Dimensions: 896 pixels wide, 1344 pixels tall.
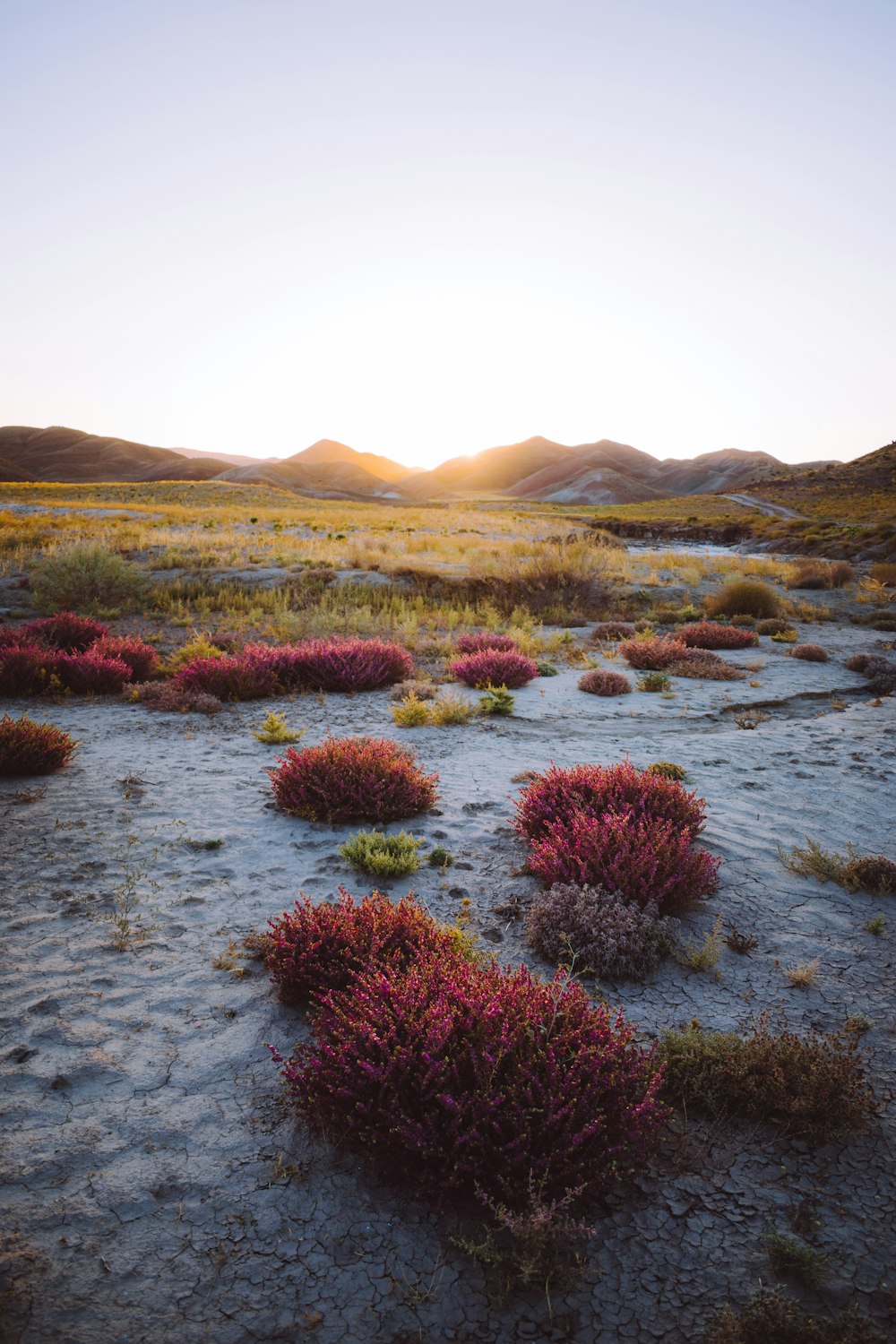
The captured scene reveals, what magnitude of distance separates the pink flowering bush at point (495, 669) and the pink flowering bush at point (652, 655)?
210cm

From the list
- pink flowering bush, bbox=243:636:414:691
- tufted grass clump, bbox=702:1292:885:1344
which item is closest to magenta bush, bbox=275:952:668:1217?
tufted grass clump, bbox=702:1292:885:1344

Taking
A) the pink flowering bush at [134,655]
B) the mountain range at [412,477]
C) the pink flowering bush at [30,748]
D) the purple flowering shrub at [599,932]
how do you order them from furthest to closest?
the mountain range at [412,477] → the pink flowering bush at [134,655] → the pink flowering bush at [30,748] → the purple flowering shrub at [599,932]

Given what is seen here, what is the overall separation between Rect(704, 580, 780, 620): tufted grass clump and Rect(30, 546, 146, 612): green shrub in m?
13.5

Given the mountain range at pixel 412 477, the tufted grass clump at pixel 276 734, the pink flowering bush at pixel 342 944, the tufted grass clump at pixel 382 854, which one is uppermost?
the mountain range at pixel 412 477

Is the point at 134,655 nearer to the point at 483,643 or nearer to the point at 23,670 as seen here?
the point at 23,670

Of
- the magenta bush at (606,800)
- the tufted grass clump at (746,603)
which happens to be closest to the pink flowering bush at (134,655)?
the magenta bush at (606,800)

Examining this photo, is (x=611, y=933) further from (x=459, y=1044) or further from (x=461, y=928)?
(x=459, y=1044)

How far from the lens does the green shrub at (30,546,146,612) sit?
1361 cm

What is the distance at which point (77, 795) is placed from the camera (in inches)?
213

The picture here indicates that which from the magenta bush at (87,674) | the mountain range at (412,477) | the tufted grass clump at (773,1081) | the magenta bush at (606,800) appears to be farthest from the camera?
the mountain range at (412,477)

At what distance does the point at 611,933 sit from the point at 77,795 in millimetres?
4405

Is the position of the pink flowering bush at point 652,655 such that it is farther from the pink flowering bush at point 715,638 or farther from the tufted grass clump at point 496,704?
the tufted grass clump at point 496,704

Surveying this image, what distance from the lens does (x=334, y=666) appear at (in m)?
9.28

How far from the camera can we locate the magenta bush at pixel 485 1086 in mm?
2223
